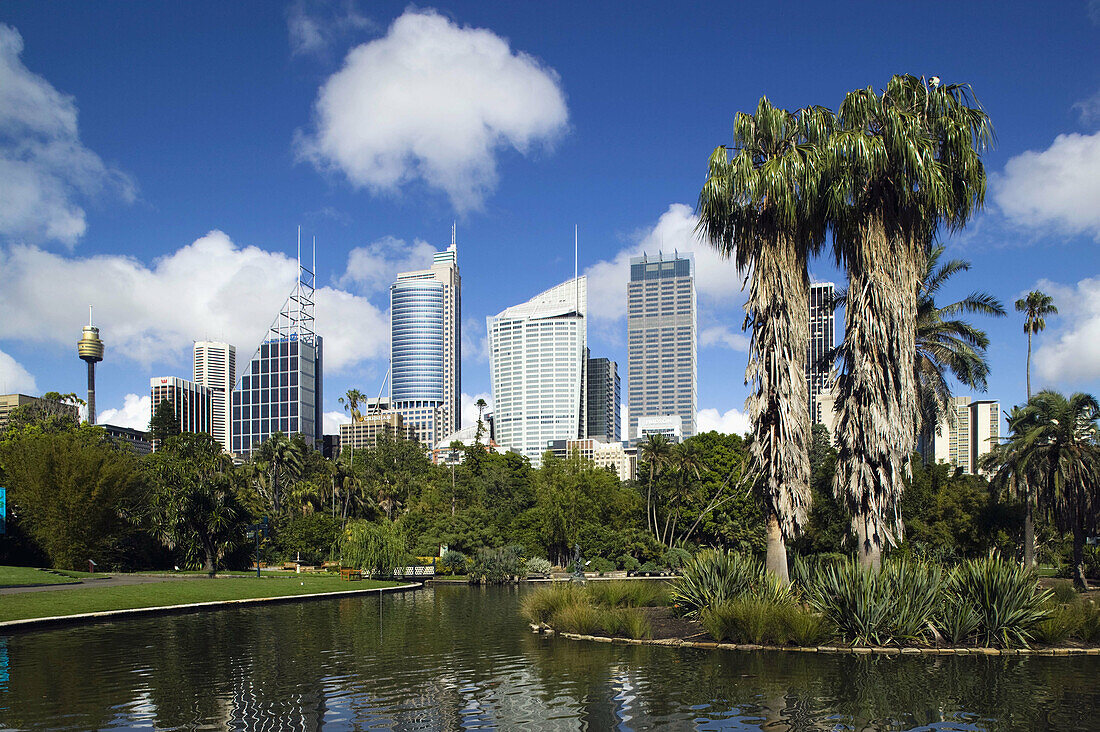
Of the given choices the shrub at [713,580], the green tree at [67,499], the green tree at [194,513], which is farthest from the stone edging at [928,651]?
the green tree at [67,499]

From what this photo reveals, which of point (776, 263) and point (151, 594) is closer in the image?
point (776, 263)

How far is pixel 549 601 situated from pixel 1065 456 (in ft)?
99.3

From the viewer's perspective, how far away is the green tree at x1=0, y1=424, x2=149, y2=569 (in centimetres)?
4806

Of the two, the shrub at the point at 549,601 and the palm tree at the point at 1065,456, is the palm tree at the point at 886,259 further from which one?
the palm tree at the point at 1065,456

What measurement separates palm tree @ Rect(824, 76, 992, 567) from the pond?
6877 millimetres

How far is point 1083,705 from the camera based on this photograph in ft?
43.0

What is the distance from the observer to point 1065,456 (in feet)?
133

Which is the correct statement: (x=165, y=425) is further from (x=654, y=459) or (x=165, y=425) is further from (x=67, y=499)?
(x=654, y=459)

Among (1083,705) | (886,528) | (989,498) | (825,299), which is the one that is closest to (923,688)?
(1083,705)

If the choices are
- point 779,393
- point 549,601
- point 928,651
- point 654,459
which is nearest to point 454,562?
point 654,459

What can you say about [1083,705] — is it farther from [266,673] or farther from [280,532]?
[280,532]

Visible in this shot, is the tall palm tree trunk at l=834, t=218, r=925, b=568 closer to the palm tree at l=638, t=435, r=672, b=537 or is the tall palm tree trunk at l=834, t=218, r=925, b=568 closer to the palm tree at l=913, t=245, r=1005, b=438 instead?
the palm tree at l=913, t=245, r=1005, b=438

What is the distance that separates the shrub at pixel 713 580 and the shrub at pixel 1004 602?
5.33 meters

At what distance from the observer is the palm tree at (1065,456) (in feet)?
133
